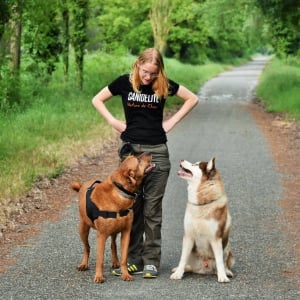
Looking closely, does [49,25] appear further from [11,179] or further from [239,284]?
[239,284]

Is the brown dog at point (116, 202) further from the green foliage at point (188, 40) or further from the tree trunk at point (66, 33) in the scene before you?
the green foliage at point (188, 40)

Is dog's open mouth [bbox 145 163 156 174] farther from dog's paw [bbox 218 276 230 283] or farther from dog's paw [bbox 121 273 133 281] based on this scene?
dog's paw [bbox 218 276 230 283]

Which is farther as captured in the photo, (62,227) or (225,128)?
(225,128)

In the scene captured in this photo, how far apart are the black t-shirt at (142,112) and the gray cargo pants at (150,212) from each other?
8cm

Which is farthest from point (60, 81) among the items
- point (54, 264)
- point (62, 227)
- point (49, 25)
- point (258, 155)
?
point (54, 264)

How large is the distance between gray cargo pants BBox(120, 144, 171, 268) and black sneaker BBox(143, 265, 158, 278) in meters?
0.06

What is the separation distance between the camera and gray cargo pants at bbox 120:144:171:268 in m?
6.49

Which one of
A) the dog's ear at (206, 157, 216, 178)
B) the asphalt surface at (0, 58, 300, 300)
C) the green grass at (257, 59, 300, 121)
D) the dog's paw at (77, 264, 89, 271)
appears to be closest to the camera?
the asphalt surface at (0, 58, 300, 300)

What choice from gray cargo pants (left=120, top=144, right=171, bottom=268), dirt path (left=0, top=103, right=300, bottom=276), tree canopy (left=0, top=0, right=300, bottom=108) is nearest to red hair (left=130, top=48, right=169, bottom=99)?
gray cargo pants (left=120, top=144, right=171, bottom=268)

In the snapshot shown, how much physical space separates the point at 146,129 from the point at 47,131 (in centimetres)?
938

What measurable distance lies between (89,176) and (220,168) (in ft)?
8.09

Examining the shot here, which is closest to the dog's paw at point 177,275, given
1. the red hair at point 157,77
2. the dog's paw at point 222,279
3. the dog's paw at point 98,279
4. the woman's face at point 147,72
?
the dog's paw at point 222,279

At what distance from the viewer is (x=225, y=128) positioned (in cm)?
1938

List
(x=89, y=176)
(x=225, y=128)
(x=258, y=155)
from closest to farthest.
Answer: (x=89, y=176) → (x=258, y=155) → (x=225, y=128)
